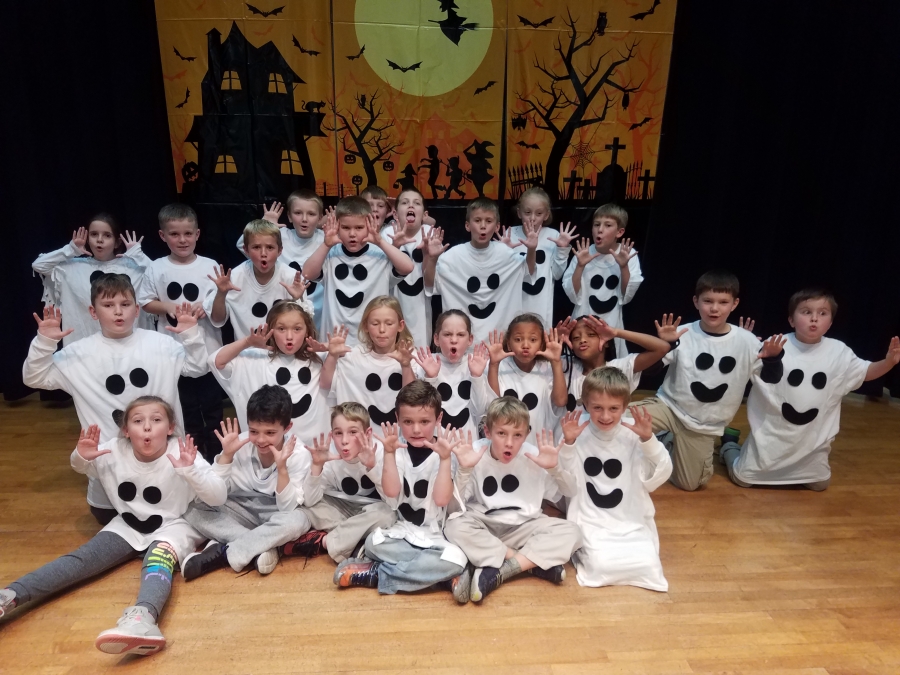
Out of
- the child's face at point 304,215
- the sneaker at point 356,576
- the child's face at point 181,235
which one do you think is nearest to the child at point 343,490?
the sneaker at point 356,576

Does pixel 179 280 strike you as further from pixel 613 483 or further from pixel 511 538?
pixel 613 483

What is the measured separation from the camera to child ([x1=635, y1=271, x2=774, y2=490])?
3.19m

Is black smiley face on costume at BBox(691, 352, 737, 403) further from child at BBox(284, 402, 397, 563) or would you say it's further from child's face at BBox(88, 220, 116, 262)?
child's face at BBox(88, 220, 116, 262)

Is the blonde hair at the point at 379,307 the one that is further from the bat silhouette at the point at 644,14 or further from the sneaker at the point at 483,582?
the bat silhouette at the point at 644,14

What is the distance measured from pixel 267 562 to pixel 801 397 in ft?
8.89

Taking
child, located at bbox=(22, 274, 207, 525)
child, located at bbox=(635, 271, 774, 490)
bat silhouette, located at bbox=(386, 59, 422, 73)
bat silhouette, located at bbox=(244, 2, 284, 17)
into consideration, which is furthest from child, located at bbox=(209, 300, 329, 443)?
bat silhouette, located at bbox=(244, 2, 284, 17)

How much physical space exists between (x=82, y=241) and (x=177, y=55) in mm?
1297

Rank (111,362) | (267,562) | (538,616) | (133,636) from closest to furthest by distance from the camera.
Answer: (133,636) < (538,616) < (267,562) < (111,362)

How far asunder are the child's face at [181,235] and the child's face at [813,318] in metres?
3.22

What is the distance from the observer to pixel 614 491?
2621 millimetres

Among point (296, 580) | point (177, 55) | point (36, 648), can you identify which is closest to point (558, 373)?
point (296, 580)

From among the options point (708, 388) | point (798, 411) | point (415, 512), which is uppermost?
point (708, 388)

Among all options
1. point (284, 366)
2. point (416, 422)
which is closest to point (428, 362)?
point (416, 422)

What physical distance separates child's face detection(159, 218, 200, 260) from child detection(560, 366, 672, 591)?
224cm
